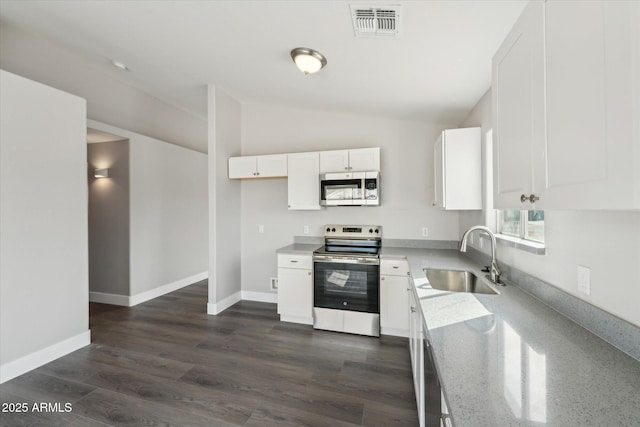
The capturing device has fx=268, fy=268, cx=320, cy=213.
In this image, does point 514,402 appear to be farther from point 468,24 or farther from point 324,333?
point 324,333

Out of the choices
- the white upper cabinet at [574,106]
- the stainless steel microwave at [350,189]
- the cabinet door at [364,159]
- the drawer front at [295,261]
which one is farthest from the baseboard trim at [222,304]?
the white upper cabinet at [574,106]

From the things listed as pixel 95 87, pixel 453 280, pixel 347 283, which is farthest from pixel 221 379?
pixel 95 87

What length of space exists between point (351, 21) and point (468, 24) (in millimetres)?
697

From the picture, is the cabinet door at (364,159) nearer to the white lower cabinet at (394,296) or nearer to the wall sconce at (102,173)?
the white lower cabinet at (394,296)

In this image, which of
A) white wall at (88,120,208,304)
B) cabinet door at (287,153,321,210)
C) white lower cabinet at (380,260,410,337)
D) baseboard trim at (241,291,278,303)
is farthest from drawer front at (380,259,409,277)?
white wall at (88,120,208,304)

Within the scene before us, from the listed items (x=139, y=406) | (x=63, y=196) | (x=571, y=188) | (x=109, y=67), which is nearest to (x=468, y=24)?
(x=571, y=188)

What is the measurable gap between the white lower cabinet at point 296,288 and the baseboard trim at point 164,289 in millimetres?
2237

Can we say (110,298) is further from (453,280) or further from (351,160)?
(453,280)

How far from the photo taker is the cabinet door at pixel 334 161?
10.7ft

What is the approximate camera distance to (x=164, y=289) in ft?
14.3

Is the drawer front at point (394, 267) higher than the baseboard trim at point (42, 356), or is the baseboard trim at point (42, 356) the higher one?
the drawer front at point (394, 267)

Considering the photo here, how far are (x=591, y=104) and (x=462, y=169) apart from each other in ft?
6.04

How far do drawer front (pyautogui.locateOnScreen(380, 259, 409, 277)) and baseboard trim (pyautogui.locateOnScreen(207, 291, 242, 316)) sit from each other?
2195 millimetres

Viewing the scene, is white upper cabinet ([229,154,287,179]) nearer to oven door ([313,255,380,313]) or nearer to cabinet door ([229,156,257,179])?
cabinet door ([229,156,257,179])
